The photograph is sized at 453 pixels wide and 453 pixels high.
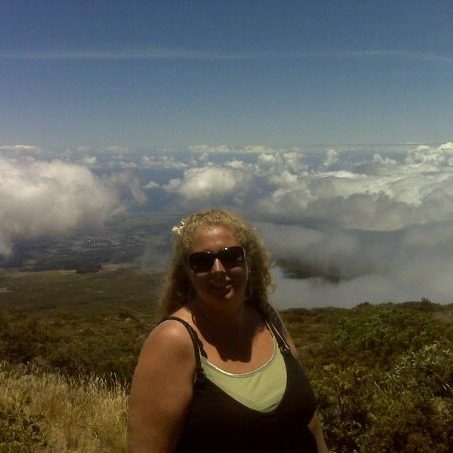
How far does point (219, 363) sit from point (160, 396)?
328 mm

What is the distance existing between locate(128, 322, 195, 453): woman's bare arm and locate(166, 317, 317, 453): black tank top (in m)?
0.06

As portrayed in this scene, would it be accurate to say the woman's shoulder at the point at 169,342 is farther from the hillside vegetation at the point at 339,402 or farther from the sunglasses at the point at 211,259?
the hillside vegetation at the point at 339,402

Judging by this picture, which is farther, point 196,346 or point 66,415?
point 66,415

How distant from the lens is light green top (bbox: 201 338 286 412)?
2318 mm

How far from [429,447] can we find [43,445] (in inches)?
110

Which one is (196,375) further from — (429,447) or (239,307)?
(429,447)

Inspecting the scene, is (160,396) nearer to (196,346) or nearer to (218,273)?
(196,346)

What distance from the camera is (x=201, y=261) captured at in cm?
264

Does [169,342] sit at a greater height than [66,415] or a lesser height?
greater

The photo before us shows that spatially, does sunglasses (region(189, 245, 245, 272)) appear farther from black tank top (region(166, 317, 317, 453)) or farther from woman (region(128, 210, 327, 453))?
black tank top (region(166, 317, 317, 453))

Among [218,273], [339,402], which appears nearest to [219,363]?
[218,273]

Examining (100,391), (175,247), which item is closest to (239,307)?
(175,247)

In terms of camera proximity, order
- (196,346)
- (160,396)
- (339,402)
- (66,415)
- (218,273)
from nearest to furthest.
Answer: (160,396)
(196,346)
(218,273)
(339,402)
(66,415)

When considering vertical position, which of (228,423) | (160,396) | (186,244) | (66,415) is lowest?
(66,415)
